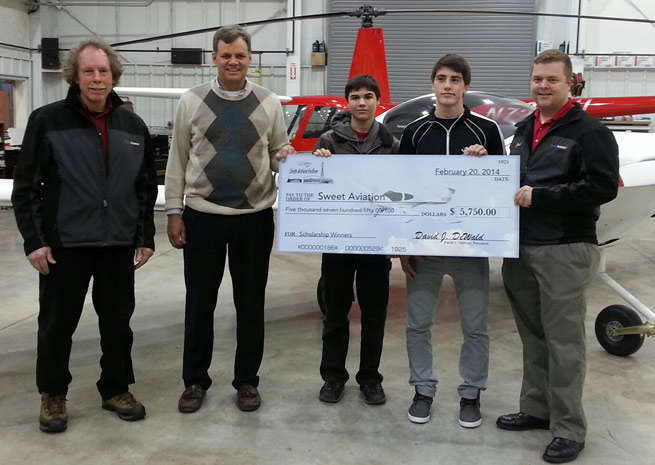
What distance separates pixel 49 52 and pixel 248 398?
Answer: 45.8ft

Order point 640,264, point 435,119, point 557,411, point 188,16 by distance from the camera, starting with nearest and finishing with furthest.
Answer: point 557,411
point 435,119
point 640,264
point 188,16

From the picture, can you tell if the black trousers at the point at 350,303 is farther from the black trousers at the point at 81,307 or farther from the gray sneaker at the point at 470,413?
the black trousers at the point at 81,307

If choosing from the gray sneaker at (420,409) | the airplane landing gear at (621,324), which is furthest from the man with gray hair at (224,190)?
the airplane landing gear at (621,324)

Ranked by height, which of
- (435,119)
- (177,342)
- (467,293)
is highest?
(435,119)

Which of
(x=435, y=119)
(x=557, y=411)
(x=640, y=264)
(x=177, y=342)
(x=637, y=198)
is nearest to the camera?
(x=557, y=411)

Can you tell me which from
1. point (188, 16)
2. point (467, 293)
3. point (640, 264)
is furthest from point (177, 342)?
point (188, 16)

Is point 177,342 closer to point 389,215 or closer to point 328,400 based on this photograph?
point 328,400

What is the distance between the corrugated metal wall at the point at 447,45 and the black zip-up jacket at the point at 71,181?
37.6ft

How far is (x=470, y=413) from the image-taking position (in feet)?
9.11

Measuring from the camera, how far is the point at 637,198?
3312 millimetres

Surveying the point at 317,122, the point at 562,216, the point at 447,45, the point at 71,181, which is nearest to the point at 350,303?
the point at 562,216

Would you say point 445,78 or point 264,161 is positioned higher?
point 445,78

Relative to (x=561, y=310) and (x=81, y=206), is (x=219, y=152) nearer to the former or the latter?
(x=81, y=206)

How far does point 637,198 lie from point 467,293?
1270 millimetres
